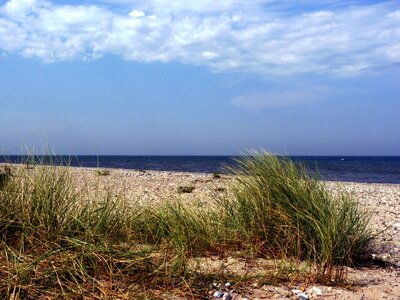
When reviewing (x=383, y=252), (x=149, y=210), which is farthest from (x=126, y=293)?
(x=383, y=252)

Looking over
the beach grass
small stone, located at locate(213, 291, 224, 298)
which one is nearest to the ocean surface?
the beach grass

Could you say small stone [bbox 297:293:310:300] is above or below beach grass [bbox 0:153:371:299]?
below

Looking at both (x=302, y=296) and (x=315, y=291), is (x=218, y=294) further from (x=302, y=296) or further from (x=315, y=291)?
(x=315, y=291)

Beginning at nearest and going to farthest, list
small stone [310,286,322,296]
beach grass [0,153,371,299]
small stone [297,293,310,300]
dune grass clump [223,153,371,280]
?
beach grass [0,153,371,299] → small stone [297,293,310,300] → small stone [310,286,322,296] → dune grass clump [223,153,371,280]

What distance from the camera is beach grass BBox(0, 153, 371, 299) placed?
3.79 metres

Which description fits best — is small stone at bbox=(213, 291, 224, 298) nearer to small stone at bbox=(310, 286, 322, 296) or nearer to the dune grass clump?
small stone at bbox=(310, 286, 322, 296)

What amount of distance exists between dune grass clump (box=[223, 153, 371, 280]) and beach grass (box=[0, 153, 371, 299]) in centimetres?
1

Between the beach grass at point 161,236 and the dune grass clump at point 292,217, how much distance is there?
0.04ft

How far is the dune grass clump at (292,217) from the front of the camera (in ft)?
15.8

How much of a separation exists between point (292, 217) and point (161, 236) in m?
1.32

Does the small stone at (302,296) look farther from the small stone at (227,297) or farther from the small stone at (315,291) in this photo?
the small stone at (227,297)

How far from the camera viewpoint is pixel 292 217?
5.04 meters

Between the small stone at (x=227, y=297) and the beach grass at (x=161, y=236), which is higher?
the beach grass at (x=161, y=236)

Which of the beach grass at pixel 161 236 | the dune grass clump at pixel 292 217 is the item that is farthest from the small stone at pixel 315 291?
the dune grass clump at pixel 292 217
